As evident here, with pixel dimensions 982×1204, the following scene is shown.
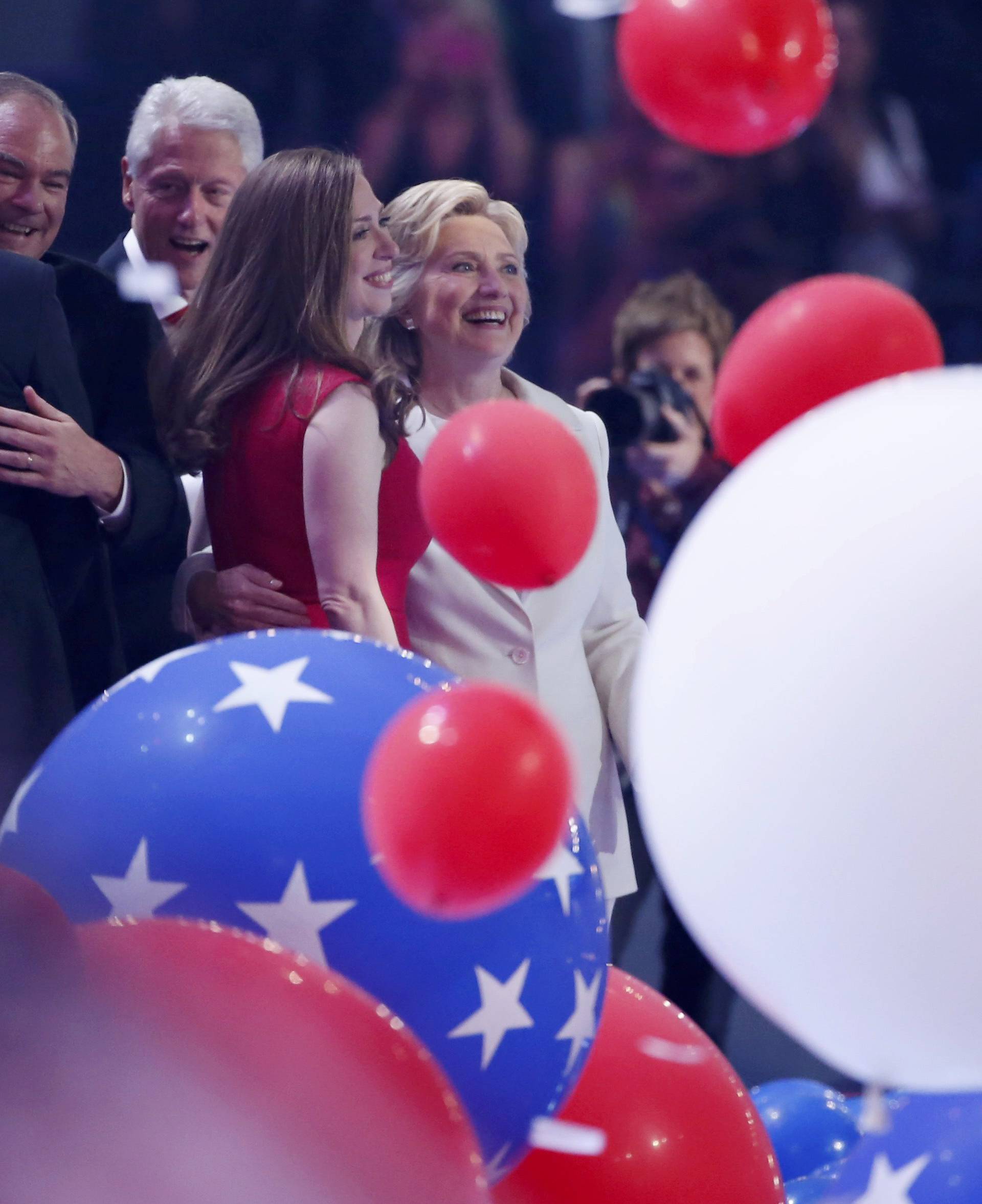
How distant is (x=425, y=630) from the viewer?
1.85m

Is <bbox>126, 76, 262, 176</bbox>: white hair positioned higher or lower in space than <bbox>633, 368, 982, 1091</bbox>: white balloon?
higher

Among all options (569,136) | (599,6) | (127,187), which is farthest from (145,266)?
(569,136)

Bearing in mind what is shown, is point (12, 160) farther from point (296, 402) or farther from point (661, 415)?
point (661, 415)

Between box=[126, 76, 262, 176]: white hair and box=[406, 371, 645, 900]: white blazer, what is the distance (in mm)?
425

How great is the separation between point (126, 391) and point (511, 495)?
32.7 inches

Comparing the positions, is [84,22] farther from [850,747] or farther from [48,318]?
[850,747]

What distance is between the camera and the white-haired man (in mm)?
1863

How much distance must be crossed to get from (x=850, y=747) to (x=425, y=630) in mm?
1014

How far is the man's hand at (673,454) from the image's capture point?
2227mm

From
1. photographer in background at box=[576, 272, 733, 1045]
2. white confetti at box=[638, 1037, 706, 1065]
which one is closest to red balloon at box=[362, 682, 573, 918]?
white confetti at box=[638, 1037, 706, 1065]

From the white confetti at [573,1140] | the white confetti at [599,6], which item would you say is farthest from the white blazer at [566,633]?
the white confetti at [599,6]

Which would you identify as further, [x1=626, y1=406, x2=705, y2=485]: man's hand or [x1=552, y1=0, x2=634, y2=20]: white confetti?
[x1=626, y1=406, x2=705, y2=485]: man's hand

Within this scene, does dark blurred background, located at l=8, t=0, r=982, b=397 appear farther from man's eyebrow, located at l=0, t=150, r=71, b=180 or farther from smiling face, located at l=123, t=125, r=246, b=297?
man's eyebrow, located at l=0, t=150, r=71, b=180

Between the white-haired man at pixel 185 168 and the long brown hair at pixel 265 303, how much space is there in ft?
0.58
